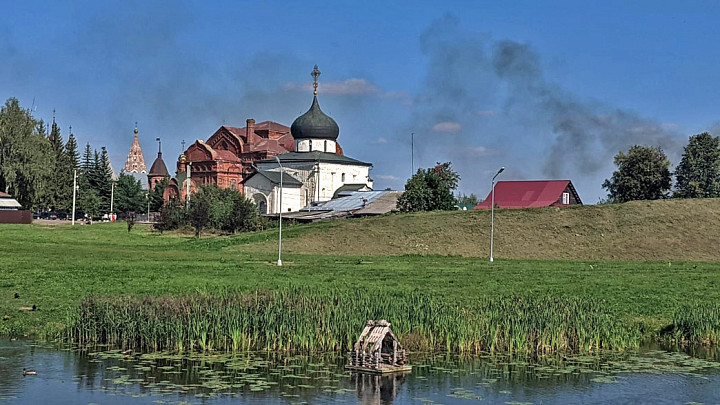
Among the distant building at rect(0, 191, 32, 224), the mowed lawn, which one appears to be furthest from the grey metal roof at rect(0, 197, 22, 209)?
the mowed lawn

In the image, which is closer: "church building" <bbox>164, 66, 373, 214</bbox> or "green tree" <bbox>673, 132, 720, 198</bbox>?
"green tree" <bbox>673, 132, 720, 198</bbox>

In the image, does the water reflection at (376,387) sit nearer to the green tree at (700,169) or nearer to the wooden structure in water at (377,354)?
the wooden structure in water at (377,354)

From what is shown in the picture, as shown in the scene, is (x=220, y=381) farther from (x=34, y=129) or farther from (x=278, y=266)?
(x=34, y=129)

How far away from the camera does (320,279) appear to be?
103 ft

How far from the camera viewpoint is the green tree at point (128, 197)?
123625 millimetres

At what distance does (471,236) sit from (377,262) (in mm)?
16150

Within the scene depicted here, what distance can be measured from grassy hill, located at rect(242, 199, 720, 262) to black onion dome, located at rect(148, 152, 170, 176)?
271ft

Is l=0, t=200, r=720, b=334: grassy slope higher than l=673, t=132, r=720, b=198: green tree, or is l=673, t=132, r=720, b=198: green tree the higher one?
l=673, t=132, r=720, b=198: green tree

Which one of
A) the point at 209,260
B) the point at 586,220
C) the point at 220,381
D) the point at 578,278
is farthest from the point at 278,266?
Result: the point at 586,220

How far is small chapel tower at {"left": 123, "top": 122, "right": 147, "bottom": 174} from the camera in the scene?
17925 centimetres

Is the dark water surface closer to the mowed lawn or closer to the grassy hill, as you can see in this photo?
the mowed lawn

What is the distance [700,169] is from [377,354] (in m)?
84.1

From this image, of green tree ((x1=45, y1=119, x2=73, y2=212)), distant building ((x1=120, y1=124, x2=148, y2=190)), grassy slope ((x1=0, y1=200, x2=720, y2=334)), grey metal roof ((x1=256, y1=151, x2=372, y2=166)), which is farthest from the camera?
distant building ((x1=120, y1=124, x2=148, y2=190))

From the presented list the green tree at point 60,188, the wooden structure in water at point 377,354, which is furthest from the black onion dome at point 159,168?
the wooden structure in water at point 377,354
